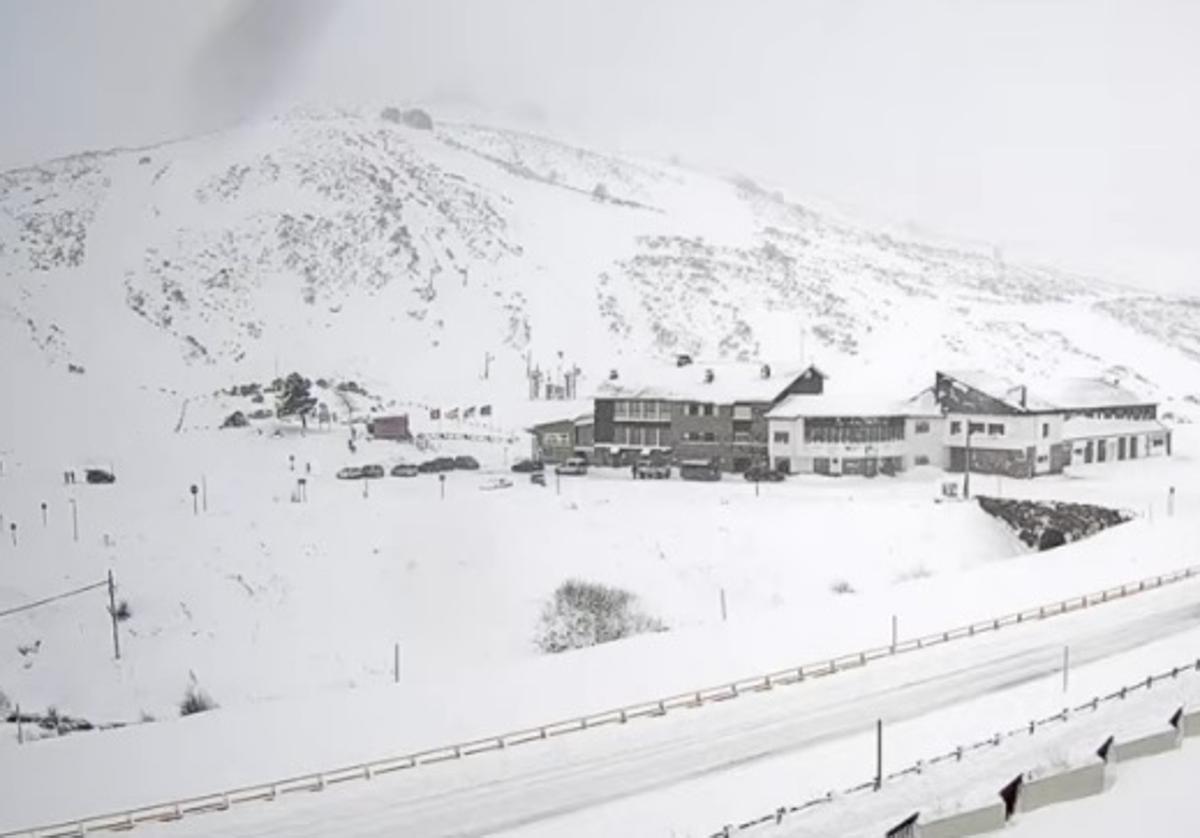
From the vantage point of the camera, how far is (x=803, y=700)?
21.0ft

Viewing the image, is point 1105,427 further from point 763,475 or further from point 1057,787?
A: point 1057,787

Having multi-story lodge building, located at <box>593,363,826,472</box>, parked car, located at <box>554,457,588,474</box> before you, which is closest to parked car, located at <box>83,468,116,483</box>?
parked car, located at <box>554,457,588,474</box>

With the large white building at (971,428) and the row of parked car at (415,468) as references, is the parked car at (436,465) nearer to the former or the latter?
the row of parked car at (415,468)

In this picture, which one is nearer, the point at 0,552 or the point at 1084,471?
the point at 0,552

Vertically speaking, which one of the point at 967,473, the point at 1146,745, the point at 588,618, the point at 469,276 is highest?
the point at 469,276

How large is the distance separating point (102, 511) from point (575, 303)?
3167mm

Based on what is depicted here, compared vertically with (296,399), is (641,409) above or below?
below

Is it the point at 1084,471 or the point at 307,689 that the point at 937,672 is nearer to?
the point at 1084,471

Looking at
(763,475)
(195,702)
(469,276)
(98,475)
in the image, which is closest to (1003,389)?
(763,475)

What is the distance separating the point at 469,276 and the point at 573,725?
2918 millimetres

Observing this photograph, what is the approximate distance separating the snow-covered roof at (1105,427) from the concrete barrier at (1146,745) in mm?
3790

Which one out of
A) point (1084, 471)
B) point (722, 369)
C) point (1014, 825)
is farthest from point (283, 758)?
point (1084, 471)

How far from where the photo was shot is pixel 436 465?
7031 millimetres

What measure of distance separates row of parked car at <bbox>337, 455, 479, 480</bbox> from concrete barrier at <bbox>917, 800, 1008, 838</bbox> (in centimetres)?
362
